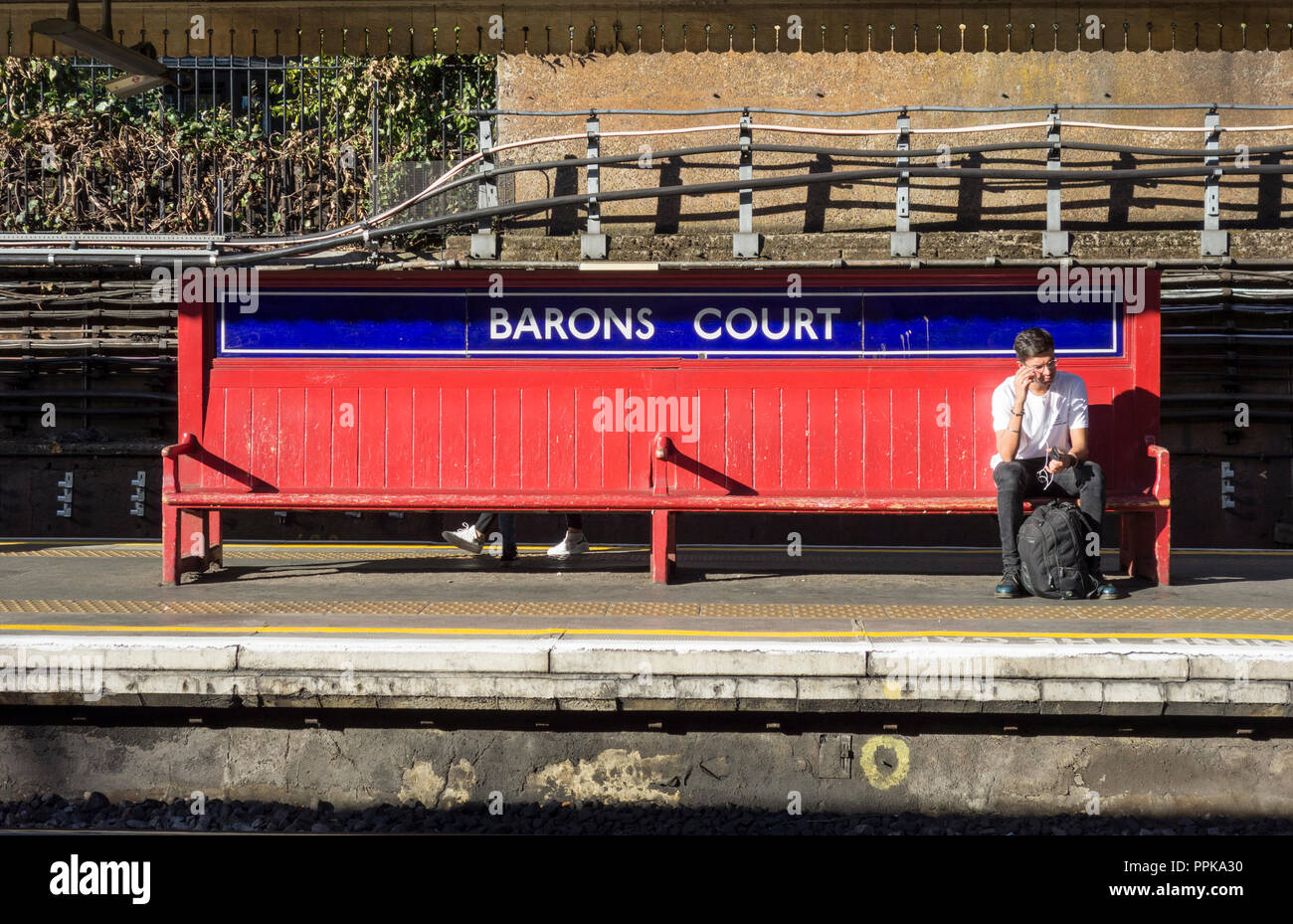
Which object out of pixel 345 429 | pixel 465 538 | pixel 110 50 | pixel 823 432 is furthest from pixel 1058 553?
pixel 110 50

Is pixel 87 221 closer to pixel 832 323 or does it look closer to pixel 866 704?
pixel 832 323

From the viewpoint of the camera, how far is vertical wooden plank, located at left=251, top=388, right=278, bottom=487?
7.75 m

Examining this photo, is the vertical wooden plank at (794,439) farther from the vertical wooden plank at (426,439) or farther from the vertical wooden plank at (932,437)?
the vertical wooden plank at (426,439)

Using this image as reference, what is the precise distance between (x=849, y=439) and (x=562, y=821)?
3366 millimetres

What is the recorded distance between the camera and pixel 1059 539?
7.00m

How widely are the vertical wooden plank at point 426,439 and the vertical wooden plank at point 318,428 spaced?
1.85ft

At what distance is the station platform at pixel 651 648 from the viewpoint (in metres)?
5.14

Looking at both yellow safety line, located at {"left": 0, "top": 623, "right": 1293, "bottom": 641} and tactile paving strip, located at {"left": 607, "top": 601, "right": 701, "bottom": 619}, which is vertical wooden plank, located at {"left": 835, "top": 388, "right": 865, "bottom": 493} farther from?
yellow safety line, located at {"left": 0, "top": 623, "right": 1293, "bottom": 641}

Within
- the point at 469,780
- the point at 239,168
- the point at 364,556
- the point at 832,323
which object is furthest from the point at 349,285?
the point at 239,168

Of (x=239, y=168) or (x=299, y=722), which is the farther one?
(x=239, y=168)

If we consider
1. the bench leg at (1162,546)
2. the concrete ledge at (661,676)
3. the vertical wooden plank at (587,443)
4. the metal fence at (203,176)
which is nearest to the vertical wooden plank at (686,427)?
the vertical wooden plank at (587,443)

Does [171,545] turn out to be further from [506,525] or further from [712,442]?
[712,442]

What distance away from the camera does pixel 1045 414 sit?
282 inches
